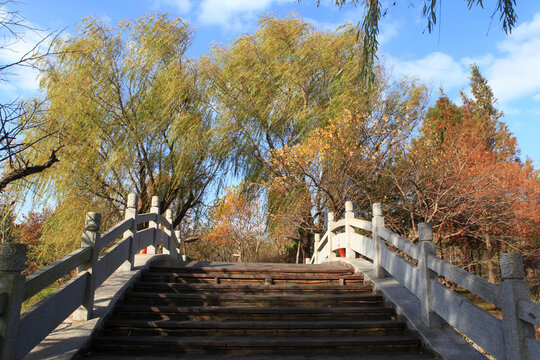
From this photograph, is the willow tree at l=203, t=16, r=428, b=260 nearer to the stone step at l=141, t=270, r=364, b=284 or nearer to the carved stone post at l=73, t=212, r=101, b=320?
the stone step at l=141, t=270, r=364, b=284

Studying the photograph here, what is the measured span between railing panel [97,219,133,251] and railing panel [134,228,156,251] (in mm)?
438

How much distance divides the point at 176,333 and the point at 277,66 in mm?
11065

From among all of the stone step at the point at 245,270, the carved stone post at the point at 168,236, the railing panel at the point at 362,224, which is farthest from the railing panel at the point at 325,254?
the carved stone post at the point at 168,236

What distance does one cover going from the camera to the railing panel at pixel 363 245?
6.01 metres

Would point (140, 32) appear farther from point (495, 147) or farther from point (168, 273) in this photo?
point (495, 147)

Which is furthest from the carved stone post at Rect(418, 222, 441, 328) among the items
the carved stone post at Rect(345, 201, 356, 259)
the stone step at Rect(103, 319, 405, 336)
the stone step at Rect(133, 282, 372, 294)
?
the carved stone post at Rect(345, 201, 356, 259)

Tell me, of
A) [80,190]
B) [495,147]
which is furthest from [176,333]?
[495,147]

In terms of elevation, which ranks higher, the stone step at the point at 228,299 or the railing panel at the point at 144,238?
the railing panel at the point at 144,238

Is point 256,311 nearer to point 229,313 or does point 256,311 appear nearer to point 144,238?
point 229,313

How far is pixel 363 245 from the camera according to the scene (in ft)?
21.2

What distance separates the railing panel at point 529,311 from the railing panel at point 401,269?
159cm

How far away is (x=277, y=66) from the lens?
13578 millimetres

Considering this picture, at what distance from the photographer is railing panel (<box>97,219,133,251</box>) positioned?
4.38 meters

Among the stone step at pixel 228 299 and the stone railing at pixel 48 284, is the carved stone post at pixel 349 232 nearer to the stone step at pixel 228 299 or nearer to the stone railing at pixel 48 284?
the stone step at pixel 228 299
